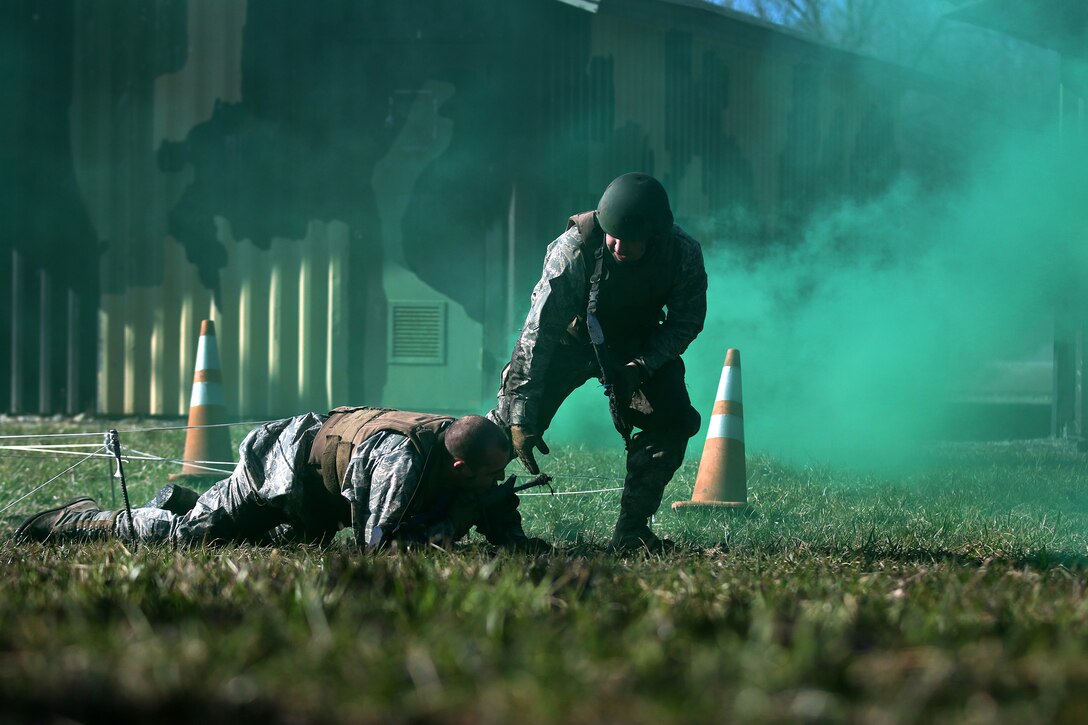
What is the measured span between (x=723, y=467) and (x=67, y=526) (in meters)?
3.21

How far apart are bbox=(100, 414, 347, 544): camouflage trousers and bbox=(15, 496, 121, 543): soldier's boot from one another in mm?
298

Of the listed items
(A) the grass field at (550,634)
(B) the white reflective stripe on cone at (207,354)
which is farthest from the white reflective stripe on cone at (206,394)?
(A) the grass field at (550,634)

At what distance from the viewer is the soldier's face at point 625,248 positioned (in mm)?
4684

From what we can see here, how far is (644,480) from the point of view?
4.98 metres

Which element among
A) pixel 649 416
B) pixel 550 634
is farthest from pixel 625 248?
pixel 550 634

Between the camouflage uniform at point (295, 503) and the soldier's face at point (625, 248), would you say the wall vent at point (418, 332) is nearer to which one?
the camouflage uniform at point (295, 503)

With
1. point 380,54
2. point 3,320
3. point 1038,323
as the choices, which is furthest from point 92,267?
point 1038,323

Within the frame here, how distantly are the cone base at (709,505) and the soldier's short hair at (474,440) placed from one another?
6.59ft

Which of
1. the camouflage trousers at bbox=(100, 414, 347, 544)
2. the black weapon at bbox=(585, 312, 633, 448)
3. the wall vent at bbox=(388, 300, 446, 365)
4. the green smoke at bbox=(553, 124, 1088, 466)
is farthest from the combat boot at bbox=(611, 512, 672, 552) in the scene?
the wall vent at bbox=(388, 300, 446, 365)

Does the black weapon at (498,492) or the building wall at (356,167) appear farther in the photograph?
the building wall at (356,167)

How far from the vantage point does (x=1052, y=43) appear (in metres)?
9.07

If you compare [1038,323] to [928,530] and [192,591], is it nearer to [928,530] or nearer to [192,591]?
[928,530]

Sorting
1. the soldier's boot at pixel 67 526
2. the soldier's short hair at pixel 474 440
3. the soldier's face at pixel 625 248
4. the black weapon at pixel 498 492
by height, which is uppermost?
the soldier's face at pixel 625 248

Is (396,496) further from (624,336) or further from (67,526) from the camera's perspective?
(67,526)
